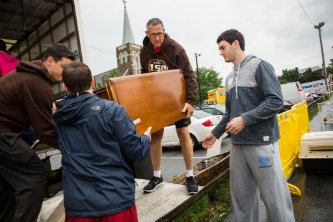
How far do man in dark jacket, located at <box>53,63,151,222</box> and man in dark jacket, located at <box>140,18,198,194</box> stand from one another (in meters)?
1.25

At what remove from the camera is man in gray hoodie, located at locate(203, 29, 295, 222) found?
1.87 m

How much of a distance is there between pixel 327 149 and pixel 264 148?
3152 millimetres

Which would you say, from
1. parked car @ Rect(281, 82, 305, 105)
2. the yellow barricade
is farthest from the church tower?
the yellow barricade

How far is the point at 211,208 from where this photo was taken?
354 centimetres

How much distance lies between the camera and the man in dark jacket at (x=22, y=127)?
1713mm

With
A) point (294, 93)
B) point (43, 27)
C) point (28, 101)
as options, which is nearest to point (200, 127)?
point (43, 27)

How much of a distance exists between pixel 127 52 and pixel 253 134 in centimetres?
5651

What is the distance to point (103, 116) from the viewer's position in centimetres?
153

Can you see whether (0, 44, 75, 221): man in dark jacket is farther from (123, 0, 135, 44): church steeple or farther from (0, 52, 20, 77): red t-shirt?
(123, 0, 135, 44): church steeple

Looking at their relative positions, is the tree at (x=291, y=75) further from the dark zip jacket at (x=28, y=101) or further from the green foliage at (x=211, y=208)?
the dark zip jacket at (x=28, y=101)

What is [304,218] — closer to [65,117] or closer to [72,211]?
[72,211]

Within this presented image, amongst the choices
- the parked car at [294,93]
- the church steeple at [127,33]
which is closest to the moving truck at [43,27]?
the parked car at [294,93]

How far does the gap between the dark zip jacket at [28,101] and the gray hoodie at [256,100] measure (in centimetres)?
169

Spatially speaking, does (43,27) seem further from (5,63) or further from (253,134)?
(253,134)
